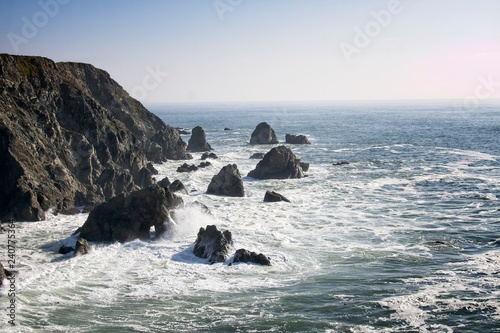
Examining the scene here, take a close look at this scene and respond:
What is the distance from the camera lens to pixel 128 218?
1793 inches

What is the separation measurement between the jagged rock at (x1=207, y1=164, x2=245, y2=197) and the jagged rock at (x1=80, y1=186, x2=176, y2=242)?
60.1ft

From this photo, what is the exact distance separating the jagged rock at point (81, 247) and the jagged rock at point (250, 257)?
40.4ft

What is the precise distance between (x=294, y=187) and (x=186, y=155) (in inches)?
1512

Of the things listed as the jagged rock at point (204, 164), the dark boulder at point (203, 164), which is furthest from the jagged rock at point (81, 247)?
the jagged rock at point (204, 164)

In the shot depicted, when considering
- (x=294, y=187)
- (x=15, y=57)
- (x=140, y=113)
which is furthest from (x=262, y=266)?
(x=140, y=113)

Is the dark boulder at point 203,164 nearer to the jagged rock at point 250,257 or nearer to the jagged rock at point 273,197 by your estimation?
the jagged rock at point 273,197

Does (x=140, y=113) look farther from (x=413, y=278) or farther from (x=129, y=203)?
(x=413, y=278)

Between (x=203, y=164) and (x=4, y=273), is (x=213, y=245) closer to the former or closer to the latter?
(x=4, y=273)

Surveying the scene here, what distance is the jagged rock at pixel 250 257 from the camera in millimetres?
37938

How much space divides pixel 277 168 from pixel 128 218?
3798 centimetres

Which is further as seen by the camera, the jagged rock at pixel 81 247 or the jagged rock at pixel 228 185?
the jagged rock at pixel 228 185

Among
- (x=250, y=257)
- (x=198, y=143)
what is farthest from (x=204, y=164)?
(x=250, y=257)

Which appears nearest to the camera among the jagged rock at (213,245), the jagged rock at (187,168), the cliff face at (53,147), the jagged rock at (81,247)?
the jagged rock at (213,245)

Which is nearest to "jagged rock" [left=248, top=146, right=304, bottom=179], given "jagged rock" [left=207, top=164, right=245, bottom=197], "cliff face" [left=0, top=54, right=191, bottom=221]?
"jagged rock" [left=207, top=164, right=245, bottom=197]
